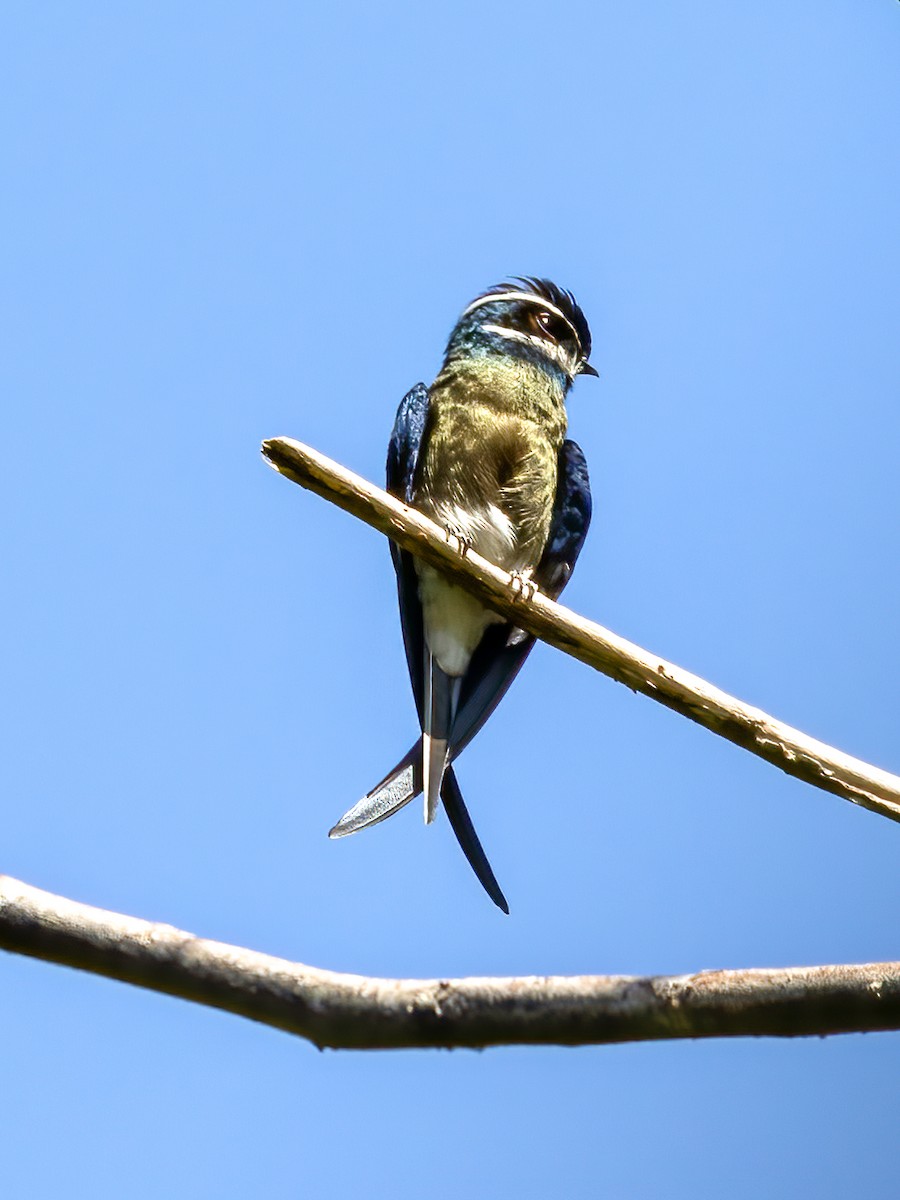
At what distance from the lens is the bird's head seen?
585 cm

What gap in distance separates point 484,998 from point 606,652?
1903mm

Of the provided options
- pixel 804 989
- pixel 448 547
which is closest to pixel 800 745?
pixel 448 547

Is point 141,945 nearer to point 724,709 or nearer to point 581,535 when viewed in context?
point 724,709

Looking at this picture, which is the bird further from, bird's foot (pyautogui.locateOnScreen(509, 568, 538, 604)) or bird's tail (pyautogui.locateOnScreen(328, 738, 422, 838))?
bird's foot (pyautogui.locateOnScreen(509, 568, 538, 604))

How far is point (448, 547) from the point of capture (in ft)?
13.3

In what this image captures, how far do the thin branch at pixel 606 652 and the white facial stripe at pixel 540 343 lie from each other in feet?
6.24

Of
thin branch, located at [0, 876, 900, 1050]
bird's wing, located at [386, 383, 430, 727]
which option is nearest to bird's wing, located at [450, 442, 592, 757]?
bird's wing, located at [386, 383, 430, 727]

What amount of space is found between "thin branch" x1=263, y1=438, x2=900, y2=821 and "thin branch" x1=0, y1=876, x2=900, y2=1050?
4.50 ft

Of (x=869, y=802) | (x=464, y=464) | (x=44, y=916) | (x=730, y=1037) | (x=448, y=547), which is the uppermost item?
(x=464, y=464)

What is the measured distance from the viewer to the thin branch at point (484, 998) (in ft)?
6.15

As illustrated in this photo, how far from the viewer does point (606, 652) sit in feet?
12.2

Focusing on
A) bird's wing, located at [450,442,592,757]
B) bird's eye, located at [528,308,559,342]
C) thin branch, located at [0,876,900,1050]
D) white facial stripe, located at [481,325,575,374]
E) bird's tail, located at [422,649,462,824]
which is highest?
bird's eye, located at [528,308,559,342]

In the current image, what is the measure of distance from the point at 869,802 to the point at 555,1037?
1.65m

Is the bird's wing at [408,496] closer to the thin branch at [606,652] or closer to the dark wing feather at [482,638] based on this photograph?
the dark wing feather at [482,638]
